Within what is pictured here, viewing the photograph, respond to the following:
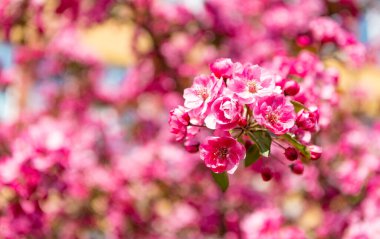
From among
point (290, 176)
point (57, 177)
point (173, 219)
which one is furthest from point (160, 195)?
point (57, 177)

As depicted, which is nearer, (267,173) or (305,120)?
(305,120)

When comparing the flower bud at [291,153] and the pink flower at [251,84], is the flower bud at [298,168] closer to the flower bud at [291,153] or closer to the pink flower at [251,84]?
the flower bud at [291,153]

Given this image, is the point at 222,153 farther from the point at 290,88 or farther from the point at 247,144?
the point at 290,88

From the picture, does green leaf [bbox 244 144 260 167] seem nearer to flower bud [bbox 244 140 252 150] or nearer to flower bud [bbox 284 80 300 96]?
flower bud [bbox 244 140 252 150]

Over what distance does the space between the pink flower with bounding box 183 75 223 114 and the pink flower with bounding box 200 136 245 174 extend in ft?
0.28

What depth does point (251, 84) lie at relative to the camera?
140 cm

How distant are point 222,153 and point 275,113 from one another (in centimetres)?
17

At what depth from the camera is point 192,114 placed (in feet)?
4.86

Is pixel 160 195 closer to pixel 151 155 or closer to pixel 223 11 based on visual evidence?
pixel 151 155

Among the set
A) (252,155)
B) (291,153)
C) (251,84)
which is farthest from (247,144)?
(251,84)

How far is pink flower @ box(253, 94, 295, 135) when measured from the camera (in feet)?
4.47

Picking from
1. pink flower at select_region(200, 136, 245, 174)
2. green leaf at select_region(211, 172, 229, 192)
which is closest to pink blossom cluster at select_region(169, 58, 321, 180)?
pink flower at select_region(200, 136, 245, 174)

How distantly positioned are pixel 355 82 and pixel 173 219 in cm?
291

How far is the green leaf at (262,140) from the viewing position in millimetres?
1392
